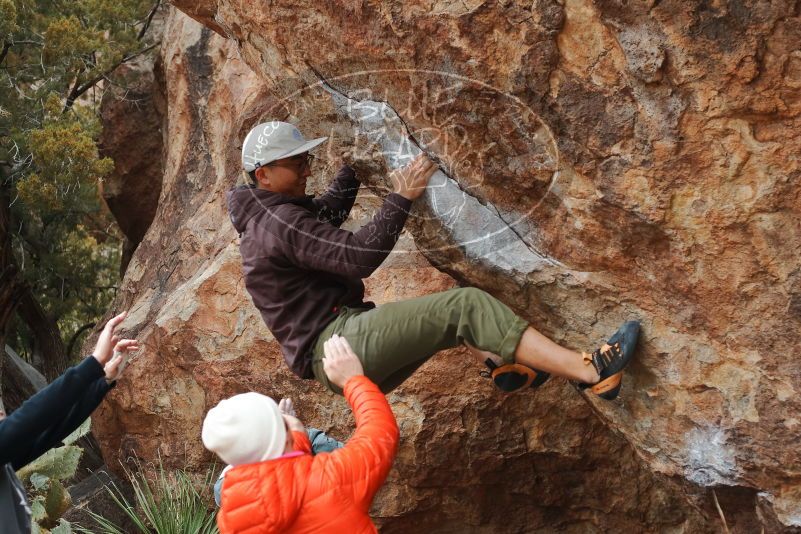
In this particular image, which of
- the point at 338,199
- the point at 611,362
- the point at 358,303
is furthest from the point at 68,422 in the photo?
the point at 611,362

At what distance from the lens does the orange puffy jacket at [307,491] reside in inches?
125

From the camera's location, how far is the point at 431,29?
13.8ft

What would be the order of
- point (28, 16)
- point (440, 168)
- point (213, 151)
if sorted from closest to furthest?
point (440, 168)
point (213, 151)
point (28, 16)

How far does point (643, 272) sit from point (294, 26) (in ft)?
6.74

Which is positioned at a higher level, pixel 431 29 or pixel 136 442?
pixel 431 29

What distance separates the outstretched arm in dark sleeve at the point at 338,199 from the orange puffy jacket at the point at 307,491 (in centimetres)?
168

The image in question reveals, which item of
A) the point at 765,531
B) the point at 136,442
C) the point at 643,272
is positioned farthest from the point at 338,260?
the point at 136,442

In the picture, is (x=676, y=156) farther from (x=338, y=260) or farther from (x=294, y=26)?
(x=294, y=26)

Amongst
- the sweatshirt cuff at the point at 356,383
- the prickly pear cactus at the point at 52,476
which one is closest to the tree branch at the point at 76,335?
the prickly pear cactus at the point at 52,476

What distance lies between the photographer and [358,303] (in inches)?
181

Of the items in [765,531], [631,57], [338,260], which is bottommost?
[765,531]

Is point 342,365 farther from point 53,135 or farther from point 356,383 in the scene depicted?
Result: point 53,135

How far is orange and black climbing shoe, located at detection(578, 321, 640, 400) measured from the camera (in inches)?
163
